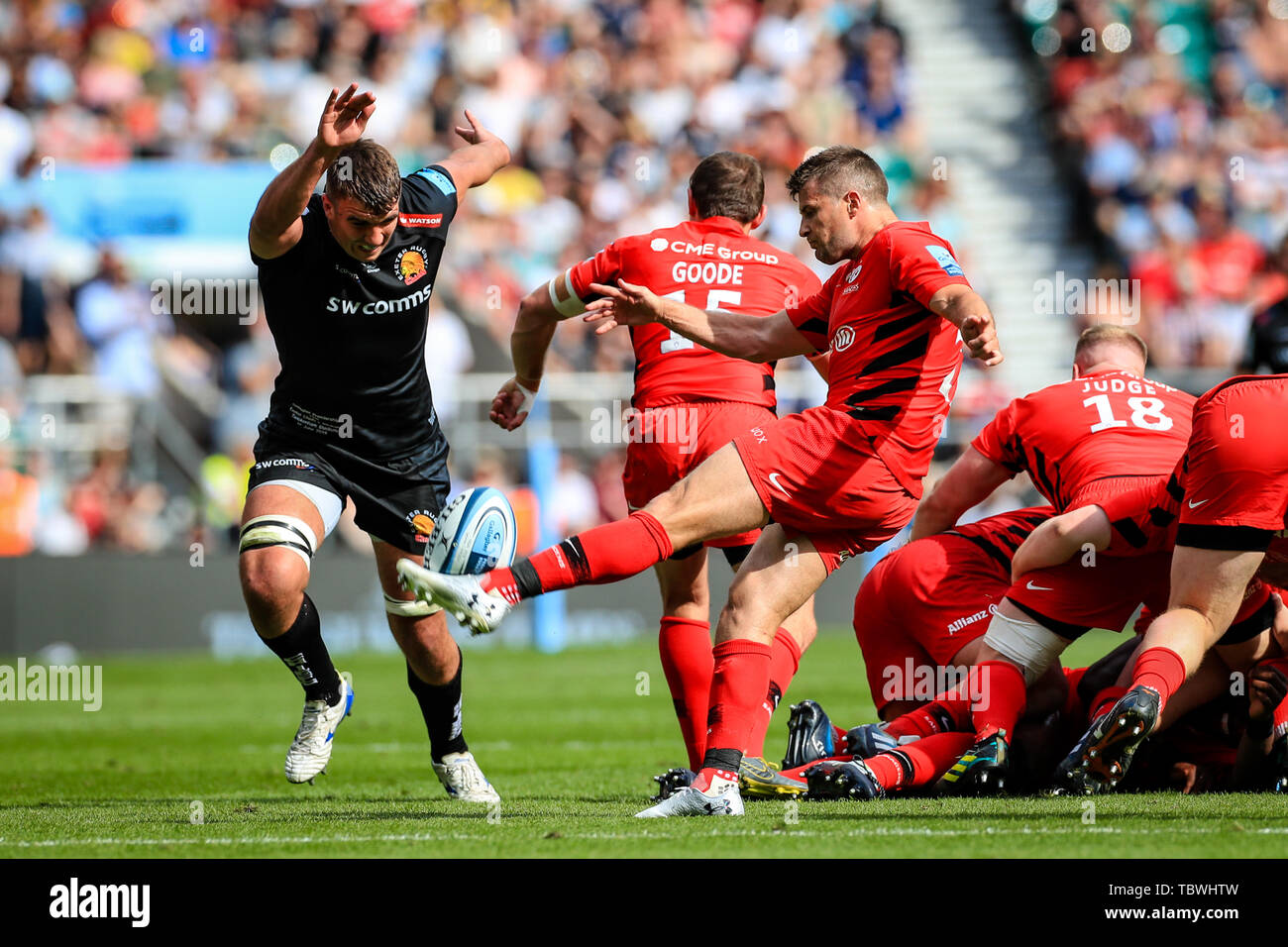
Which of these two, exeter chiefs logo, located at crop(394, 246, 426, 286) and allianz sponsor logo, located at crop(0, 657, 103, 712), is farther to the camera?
allianz sponsor logo, located at crop(0, 657, 103, 712)

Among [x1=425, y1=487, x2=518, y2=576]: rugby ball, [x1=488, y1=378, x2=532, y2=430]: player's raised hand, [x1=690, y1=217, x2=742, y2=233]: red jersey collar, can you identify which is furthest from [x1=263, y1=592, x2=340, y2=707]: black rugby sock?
[x1=690, y1=217, x2=742, y2=233]: red jersey collar

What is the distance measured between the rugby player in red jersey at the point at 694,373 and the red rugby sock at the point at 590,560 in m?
1.31

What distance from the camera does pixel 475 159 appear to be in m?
7.32

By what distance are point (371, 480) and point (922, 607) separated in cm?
242

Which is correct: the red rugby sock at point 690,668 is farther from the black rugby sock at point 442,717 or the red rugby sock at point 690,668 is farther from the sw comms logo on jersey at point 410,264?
the sw comms logo on jersey at point 410,264

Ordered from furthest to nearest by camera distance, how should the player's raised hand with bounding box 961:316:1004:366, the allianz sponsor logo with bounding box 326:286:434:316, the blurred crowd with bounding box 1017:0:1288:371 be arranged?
the blurred crowd with bounding box 1017:0:1288:371 → the allianz sponsor logo with bounding box 326:286:434:316 → the player's raised hand with bounding box 961:316:1004:366

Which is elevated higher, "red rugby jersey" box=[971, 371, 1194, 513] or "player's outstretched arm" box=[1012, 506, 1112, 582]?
"red rugby jersey" box=[971, 371, 1194, 513]

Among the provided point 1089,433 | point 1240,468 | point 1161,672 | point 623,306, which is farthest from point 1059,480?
point 623,306

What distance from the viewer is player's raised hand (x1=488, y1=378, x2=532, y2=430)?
23.2 ft

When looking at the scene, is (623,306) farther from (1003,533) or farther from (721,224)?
(1003,533)

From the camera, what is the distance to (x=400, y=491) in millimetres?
6910

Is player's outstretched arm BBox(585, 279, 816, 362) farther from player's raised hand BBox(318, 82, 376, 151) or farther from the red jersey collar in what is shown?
player's raised hand BBox(318, 82, 376, 151)

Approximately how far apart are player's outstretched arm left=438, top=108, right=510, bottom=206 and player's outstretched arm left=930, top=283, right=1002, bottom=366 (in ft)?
8.16
